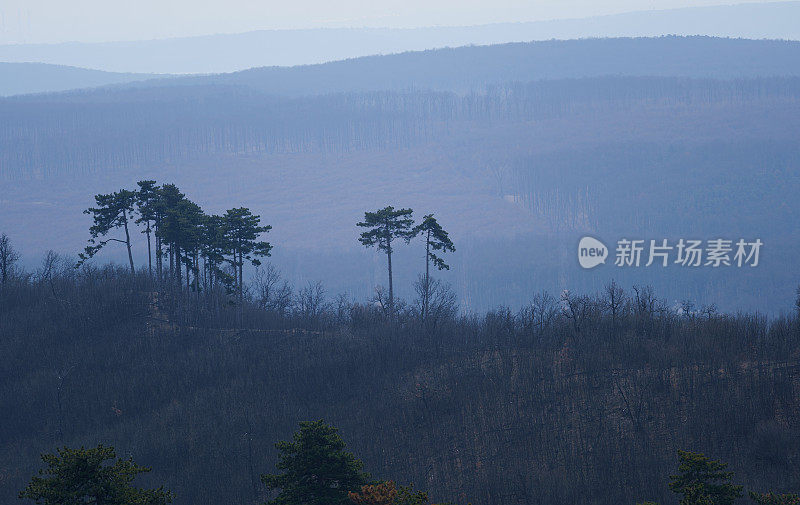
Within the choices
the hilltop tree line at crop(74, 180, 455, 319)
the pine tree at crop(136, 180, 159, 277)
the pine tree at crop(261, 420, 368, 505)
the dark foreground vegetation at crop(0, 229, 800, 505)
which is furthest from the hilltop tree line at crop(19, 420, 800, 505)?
the pine tree at crop(136, 180, 159, 277)

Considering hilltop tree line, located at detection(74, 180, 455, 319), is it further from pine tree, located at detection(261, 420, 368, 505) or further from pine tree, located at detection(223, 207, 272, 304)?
pine tree, located at detection(261, 420, 368, 505)

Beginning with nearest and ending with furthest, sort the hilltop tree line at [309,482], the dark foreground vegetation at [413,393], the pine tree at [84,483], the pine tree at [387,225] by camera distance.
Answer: the pine tree at [84,483] < the hilltop tree line at [309,482] < the dark foreground vegetation at [413,393] < the pine tree at [387,225]

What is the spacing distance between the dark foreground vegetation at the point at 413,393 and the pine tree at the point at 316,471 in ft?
70.3

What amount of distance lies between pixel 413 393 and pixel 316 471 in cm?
3349

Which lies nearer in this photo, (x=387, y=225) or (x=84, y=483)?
(x=84, y=483)

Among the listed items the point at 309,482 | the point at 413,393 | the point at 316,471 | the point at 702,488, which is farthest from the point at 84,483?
Result: the point at 413,393

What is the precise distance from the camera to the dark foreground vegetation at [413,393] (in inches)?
1810

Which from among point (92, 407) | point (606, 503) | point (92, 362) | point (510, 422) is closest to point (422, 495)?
point (606, 503)

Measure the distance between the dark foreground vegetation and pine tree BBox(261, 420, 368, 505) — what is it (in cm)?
2143

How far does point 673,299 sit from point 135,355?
5583 inches

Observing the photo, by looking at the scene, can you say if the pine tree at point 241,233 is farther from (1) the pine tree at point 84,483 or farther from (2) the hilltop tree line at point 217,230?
(1) the pine tree at point 84,483

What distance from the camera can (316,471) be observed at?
1006 inches

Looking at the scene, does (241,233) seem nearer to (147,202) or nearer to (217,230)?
(217,230)

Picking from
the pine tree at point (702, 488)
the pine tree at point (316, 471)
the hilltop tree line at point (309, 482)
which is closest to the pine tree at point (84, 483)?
the hilltop tree line at point (309, 482)
